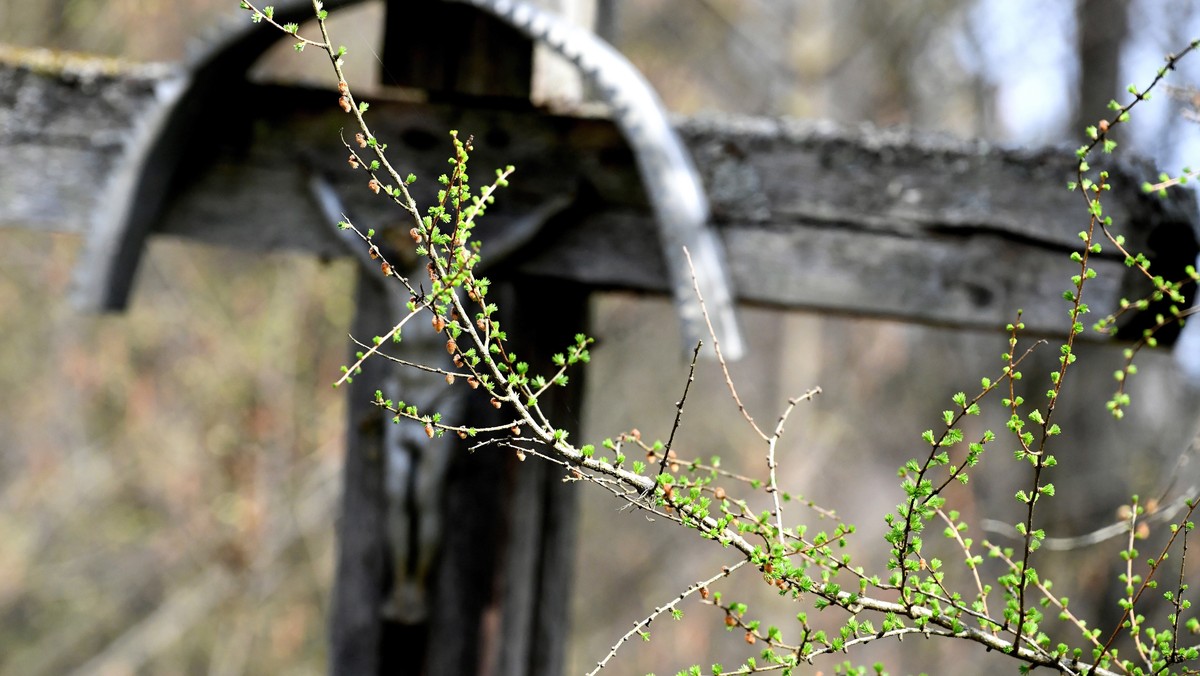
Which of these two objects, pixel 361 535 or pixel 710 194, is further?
pixel 361 535

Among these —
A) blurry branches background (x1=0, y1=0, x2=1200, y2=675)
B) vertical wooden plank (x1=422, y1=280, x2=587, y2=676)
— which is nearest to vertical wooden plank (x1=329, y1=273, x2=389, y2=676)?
vertical wooden plank (x1=422, y1=280, x2=587, y2=676)

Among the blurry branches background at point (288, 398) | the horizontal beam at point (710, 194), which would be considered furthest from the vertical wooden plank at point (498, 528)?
the blurry branches background at point (288, 398)

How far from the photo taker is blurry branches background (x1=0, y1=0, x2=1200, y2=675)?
21.0 ft

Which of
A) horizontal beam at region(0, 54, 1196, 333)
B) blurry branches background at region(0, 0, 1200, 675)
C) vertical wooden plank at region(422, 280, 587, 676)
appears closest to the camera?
horizontal beam at region(0, 54, 1196, 333)

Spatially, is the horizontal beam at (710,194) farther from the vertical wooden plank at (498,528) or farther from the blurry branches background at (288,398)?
the blurry branches background at (288,398)

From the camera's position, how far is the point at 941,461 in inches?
41.2

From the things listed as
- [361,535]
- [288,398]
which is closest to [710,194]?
[361,535]

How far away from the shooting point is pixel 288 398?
648 centimetres

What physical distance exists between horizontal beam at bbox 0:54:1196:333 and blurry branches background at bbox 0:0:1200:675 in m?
4.03

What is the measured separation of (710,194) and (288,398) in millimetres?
4982

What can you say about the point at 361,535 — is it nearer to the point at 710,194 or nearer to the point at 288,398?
the point at 710,194

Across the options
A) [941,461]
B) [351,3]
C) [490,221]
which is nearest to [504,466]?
[490,221]

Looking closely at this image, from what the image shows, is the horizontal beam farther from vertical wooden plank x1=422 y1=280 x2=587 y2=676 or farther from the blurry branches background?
the blurry branches background

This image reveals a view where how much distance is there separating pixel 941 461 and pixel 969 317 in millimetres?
872
